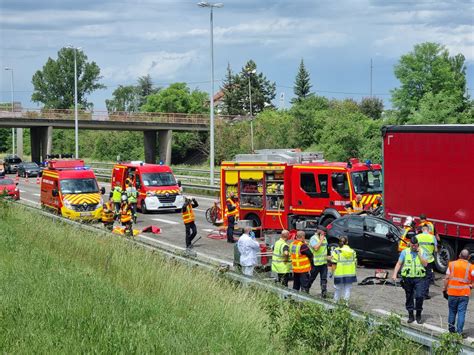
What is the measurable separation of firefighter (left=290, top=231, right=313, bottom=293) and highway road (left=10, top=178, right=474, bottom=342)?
99cm

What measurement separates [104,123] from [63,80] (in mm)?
63545

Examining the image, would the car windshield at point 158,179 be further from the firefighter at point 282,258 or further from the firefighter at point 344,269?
the firefighter at point 344,269

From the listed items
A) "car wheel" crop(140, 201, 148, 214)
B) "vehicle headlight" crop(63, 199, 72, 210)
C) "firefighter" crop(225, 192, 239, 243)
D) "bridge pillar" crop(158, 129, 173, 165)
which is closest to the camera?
"firefighter" crop(225, 192, 239, 243)

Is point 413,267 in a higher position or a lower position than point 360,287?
higher

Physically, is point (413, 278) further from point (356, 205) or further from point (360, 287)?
point (356, 205)

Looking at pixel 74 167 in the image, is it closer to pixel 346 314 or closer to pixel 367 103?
pixel 346 314

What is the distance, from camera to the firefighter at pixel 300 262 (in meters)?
13.5

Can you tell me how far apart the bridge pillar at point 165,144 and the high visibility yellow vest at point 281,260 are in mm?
64030

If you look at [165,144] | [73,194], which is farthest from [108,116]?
[73,194]

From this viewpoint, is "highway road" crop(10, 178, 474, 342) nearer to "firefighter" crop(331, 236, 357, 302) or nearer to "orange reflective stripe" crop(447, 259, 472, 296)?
"firefighter" crop(331, 236, 357, 302)

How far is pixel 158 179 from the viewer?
1219 inches

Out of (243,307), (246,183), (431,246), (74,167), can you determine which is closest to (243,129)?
(74,167)

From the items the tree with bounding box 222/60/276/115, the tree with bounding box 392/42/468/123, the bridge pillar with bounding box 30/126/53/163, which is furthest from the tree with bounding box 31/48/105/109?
the tree with bounding box 392/42/468/123

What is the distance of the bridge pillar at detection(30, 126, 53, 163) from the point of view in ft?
241
